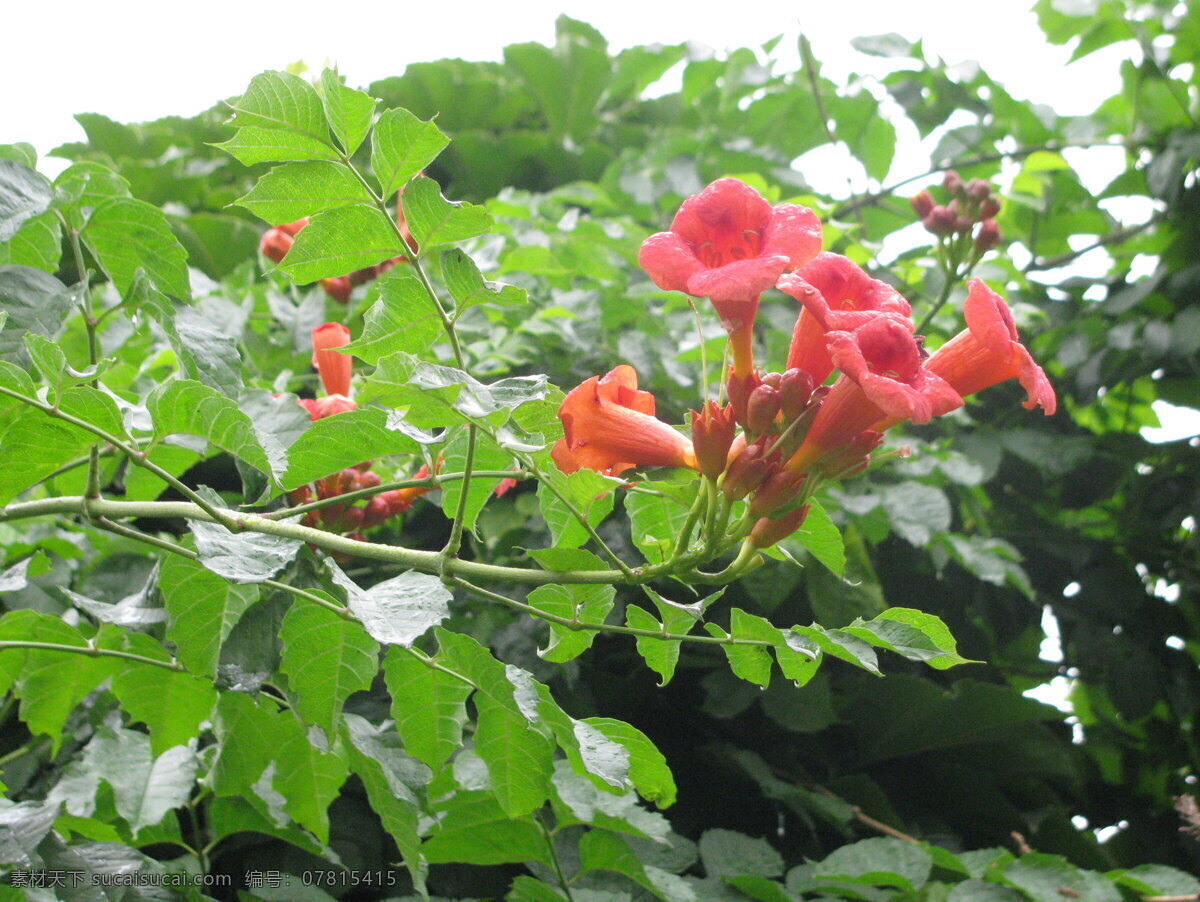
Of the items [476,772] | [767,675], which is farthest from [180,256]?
[767,675]

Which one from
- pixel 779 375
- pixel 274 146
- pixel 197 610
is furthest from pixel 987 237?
pixel 197 610

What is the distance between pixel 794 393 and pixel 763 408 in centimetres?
4

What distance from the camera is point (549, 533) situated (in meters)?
1.96

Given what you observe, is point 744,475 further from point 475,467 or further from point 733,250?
point 475,467

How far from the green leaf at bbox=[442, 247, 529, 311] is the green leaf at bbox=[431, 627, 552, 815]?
0.37 m

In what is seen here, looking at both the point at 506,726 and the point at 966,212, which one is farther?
the point at 966,212

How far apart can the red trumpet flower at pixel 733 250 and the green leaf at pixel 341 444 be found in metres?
0.34

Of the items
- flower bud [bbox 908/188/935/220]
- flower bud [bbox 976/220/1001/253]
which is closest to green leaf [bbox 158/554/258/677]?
flower bud [bbox 976/220/1001/253]

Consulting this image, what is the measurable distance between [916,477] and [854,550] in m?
0.30

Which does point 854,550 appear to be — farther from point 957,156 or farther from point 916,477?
point 957,156

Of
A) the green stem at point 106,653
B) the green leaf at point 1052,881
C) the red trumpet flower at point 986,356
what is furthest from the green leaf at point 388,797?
the green leaf at point 1052,881

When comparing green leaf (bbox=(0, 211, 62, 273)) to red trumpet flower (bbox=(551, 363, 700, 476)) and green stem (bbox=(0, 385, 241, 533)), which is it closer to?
green stem (bbox=(0, 385, 241, 533))

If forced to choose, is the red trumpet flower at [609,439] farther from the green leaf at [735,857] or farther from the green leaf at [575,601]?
the green leaf at [735,857]

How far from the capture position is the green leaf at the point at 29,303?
1.20 m
